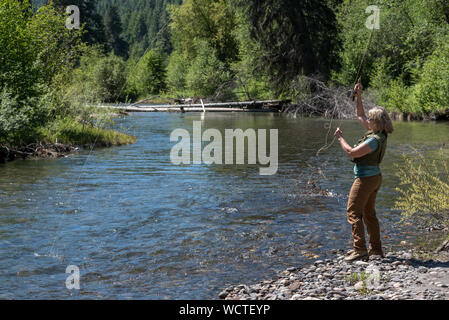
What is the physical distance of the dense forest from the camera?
1923cm

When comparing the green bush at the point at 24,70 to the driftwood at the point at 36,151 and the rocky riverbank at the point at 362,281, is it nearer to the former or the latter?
the driftwood at the point at 36,151

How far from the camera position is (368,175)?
24.2 feet

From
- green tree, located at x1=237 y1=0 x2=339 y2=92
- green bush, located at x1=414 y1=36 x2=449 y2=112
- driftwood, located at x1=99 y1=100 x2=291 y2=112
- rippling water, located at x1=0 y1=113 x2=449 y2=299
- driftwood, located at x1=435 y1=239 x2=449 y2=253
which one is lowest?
rippling water, located at x1=0 y1=113 x2=449 y2=299

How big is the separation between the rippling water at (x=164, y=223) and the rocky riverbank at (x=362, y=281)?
453 millimetres

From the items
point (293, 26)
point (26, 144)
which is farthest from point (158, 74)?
point (26, 144)

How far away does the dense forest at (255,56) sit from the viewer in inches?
757

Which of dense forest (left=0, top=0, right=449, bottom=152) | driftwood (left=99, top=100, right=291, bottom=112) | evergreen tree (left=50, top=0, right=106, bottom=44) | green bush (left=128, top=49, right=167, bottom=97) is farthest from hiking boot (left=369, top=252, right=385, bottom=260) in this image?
evergreen tree (left=50, top=0, right=106, bottom=44)

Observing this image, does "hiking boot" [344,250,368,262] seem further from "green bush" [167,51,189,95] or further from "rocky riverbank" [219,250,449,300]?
"green bush" [167,51,189,95]

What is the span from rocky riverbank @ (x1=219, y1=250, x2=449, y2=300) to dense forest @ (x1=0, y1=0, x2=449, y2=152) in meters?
8.11

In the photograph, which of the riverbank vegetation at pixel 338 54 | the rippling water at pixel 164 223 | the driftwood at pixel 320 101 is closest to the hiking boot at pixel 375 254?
the rippling water at pixel 164 223

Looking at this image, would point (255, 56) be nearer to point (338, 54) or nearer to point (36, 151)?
point (338, 54)

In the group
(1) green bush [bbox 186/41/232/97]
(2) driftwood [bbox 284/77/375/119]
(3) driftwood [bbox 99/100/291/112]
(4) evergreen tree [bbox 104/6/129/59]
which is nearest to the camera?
(2) driftwood [bbox 284/77/375/119]

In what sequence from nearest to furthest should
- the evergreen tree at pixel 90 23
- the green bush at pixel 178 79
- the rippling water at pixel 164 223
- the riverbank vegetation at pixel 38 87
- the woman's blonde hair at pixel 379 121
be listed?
1. the woman's blonde hair at pixel 379 121
2. the rippling water at pixel 164 223
3. the riverbank vegetation at pixel 38 87
4. the green bush at pixel 178 79
5. the evergreen tree at pixel 90 23
